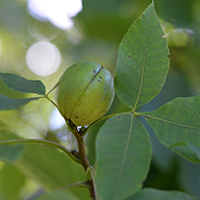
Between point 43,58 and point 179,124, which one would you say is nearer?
point 179,124

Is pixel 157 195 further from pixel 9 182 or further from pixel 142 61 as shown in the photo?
pixel 9 182

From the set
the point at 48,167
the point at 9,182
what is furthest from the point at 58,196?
the point at 9,182

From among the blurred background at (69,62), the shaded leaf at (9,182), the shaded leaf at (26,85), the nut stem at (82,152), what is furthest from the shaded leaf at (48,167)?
the shaded leaf at (26,85)

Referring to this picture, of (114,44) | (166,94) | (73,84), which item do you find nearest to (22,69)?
(114,44)

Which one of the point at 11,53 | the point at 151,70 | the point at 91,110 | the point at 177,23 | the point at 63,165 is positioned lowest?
the point at 63,165

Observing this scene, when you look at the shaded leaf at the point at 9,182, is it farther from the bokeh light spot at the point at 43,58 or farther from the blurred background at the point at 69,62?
the bokeh light spot at the point at 43,58

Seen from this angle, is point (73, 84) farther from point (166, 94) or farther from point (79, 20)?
point (79, 20)

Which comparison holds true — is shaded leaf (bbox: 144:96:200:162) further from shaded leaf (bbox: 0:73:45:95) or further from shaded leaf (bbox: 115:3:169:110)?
shaded leaf (bbox: 0:73:45:95)

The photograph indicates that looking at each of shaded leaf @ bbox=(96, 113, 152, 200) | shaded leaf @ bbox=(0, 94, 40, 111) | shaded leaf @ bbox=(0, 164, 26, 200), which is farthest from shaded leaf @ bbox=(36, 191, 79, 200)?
shaded leaf @ bbox=(0, 164, 26, 200)
